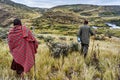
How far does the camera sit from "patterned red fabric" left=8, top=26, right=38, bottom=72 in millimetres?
6867

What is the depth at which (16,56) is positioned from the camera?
6.88 meters

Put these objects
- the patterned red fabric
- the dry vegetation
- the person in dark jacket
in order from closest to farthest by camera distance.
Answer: the patterned red fabric → the dry vegetation → the person in dark jacket

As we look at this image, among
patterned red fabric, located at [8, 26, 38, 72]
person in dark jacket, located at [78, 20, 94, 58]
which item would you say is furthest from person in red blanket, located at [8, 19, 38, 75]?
person in dark jacket, located at [78, 20, 94, 58]

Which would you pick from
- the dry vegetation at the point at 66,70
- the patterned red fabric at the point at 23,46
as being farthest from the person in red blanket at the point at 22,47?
the dry vegetation at the point at 66,70

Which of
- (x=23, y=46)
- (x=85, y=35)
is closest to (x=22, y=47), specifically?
(x=23, y=46)

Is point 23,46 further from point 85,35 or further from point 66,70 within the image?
point 85,35

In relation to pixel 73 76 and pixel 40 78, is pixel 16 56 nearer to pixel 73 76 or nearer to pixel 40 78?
pixel 40 78

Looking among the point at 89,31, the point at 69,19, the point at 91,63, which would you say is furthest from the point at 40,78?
the point at 69,19

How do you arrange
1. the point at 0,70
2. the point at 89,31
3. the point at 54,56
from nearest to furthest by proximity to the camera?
the point at 0,70
the point at 54,56
the point at 89,31

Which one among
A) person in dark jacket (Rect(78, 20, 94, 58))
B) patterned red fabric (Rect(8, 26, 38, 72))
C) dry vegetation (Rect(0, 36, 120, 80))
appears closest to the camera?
patterned red fabric (Rect(8, 26, 38, 72))

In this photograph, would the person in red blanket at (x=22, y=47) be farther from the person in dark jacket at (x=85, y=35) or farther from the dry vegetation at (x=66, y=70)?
the person in dark jacket at (x=85, y=35)

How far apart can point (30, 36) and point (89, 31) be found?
5.01 meters

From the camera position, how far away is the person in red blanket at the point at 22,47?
6.87 m

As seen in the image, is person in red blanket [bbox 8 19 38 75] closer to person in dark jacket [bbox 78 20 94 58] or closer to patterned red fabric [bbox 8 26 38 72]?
patterned red fabric [bbox 8 26 38 72]
